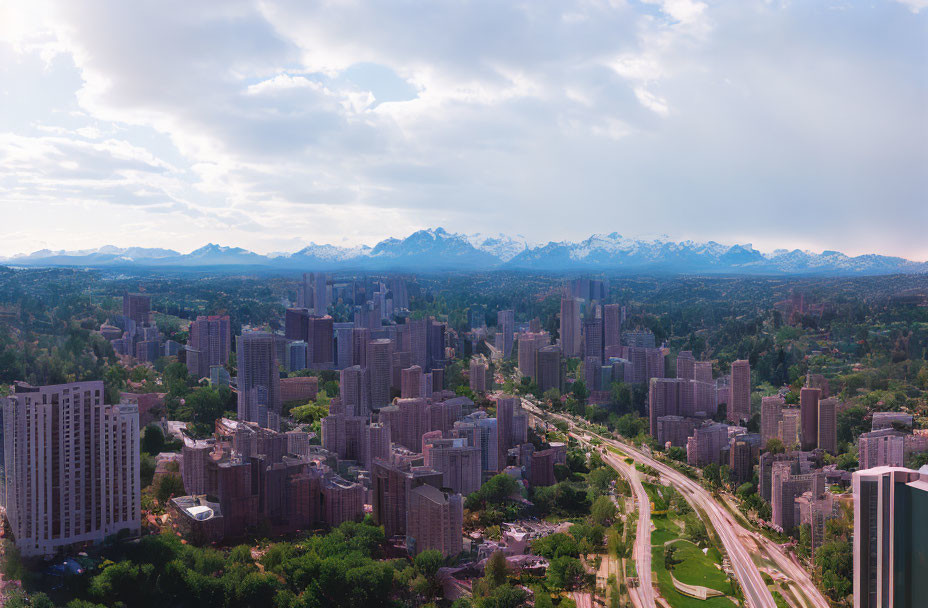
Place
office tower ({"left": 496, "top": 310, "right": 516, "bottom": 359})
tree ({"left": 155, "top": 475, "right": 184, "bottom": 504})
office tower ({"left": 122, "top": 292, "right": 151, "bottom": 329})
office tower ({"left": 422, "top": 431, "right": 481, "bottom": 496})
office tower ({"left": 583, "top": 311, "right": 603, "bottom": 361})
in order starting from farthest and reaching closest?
office tower ({"left": 496, "top": 310, "right": 516, "bottom": 359}) < office tower ({"left": 583, "top": 311, "right": 603, "bottom": 361}) < office tower ({"left": 122, "top": 292, "right": 151, "bottom": 329}) < office tower ({"left": 422, "top": 431, "right": 481, "bottom": 496}) < tree ({"left": 155, "top": 475, "right": 184, "bottom": 504})

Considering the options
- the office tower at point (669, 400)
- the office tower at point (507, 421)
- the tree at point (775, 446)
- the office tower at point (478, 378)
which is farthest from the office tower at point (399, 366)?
the tree at point (775, 446)

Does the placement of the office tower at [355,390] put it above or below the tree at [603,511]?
above

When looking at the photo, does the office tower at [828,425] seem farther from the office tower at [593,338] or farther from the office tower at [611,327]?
the office tower at [611,327]

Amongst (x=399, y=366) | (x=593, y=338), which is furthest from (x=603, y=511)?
(x=593, y=338)

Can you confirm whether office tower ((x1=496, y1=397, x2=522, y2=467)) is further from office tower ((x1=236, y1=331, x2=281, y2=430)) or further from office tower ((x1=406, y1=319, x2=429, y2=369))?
office tower ((x1=406, y1=319, x2=429, y2=369))

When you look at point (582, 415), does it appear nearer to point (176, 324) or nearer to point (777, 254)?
point (176, 324)

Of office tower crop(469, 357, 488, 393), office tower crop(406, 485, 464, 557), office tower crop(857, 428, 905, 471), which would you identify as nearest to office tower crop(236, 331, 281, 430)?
office tower crop(469, 357, 488, 393)
